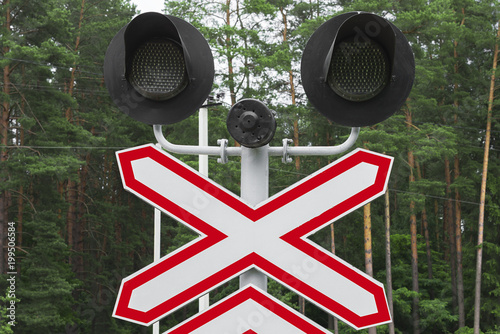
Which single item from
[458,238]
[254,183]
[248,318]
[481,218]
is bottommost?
[458,238]

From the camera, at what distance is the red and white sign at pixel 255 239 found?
57.7 inches

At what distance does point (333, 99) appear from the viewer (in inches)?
61.7

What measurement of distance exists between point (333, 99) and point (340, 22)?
185 millimetres

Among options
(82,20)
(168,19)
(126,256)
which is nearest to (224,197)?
(168,19)

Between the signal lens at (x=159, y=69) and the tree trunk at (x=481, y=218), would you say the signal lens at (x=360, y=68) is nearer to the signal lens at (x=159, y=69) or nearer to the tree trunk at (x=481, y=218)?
the signal lens at (x=159, y=69)

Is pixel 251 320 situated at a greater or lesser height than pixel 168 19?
lesser

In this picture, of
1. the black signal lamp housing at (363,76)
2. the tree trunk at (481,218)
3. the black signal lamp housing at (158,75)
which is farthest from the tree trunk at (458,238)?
the black signal lamp housing at (158,75)

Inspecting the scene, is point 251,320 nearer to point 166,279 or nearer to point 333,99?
point 166,279

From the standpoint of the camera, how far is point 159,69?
1.60 meters

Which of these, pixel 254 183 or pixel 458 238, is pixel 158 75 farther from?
pixel 458 238

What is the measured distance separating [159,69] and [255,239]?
477mm

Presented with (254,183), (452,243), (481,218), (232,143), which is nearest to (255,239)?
(254,183)

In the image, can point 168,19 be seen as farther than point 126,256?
No

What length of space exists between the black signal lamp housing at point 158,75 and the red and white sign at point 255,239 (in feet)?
0.36
